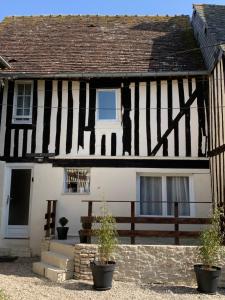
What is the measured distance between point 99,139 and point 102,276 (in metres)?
4.46

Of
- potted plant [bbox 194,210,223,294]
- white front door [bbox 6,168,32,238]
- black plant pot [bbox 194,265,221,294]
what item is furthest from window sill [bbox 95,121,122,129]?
black plant pot [bbox 194,265,221,294]

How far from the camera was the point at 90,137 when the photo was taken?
33.7 ft

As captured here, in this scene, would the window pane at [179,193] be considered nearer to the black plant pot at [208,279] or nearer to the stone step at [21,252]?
the black plant pot at [208,279]

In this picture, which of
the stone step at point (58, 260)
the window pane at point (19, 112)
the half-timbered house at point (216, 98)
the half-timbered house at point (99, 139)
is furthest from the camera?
the window pane at point (19, 112)

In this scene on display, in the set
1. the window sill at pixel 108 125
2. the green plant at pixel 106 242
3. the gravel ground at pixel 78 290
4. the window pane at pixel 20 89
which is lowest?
the gravel ground at pixel 78 290

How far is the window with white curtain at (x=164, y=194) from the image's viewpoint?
1008 centimetres

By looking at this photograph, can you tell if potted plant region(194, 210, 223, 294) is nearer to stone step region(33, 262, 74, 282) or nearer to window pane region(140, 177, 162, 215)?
stone step region(33, 262, 74, 282)

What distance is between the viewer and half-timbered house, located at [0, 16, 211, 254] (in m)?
10.0

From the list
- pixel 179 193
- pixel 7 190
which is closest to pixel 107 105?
pixel 179 193

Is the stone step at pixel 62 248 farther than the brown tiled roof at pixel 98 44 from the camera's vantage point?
No

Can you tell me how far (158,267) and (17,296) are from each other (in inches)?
112

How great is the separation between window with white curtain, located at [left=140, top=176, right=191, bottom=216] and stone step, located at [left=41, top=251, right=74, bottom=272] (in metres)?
3.00

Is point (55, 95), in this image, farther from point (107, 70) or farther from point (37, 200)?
point (37, 200)

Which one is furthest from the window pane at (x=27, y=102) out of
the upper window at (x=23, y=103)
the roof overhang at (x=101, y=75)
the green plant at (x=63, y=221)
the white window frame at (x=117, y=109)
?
the green plant at (x=63, y=221)
